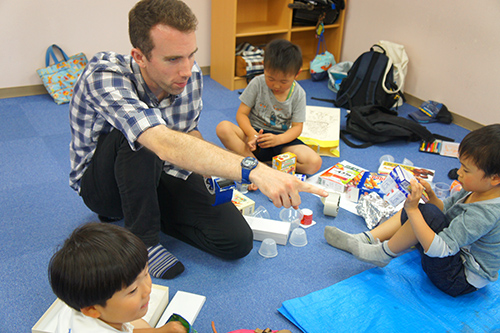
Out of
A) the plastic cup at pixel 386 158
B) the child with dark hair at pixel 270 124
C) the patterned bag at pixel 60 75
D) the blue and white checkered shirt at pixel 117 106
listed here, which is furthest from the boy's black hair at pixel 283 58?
the patterned bag at pixel 60 75

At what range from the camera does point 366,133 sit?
2.90 meters

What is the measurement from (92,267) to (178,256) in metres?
0.79

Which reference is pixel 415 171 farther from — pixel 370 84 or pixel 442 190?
pixel 370 84

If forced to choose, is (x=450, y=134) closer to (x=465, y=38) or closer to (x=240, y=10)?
(x=465, y=38)

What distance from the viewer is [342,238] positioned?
1.81m

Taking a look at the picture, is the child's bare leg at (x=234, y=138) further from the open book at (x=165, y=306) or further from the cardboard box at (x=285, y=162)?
the open book at (x=165, y=306)

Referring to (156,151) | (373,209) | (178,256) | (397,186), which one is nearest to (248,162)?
(156,151)

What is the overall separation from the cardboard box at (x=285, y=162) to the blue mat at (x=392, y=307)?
0.76 m

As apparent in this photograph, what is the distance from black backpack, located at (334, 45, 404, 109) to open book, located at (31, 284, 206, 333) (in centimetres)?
226

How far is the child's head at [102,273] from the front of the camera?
3.22 feet

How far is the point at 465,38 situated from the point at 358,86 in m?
0.84

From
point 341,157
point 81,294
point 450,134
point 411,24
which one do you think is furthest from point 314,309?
point 411,24

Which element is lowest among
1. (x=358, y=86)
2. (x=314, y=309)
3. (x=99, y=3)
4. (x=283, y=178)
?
(x=314, y=309)

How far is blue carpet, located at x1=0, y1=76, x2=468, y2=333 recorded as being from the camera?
4.88 ft
